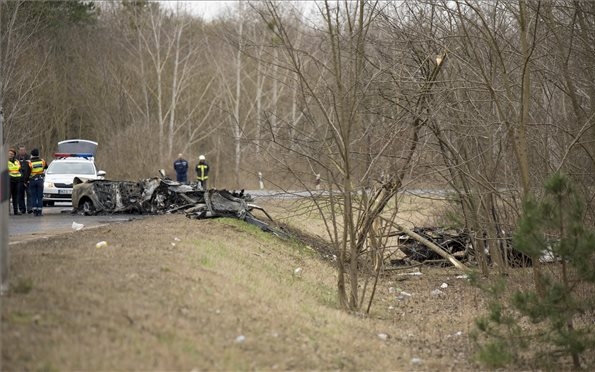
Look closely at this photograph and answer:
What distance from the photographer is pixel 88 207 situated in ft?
88.0

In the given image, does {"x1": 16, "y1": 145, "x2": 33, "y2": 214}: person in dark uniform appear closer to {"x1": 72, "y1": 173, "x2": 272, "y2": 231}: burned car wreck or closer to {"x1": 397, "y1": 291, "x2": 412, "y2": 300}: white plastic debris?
{"x1": 72, "y1": 173, "x2": 272, "y2": 231}: burned car wreck

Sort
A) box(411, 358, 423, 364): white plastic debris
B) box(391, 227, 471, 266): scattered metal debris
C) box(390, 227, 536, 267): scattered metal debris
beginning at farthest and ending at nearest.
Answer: box(391, 227, 471, 266): scattered metal debris < box(390, 227, 536, 267): scattered metal debris < box(411, 358, 423, 364): white plastic debris

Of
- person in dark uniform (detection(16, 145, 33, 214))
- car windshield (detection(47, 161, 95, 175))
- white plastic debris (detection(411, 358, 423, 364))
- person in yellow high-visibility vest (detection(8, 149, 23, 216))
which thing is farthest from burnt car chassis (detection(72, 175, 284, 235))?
white plastic debris (detection(411, 358, 423, 364))

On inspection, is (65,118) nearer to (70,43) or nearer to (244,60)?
(70,43)

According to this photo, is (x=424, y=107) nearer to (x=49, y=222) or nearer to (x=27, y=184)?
(x=49, y=222)

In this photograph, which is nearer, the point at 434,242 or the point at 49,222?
the point at 434,242

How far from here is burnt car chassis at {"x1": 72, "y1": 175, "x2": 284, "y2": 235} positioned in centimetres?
2283

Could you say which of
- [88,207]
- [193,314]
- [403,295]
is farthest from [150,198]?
[193,314]

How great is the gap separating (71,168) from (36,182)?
4606 millimetres

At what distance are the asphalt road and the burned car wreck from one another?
499 millimetres

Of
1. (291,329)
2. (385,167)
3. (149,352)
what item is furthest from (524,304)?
(149,352)

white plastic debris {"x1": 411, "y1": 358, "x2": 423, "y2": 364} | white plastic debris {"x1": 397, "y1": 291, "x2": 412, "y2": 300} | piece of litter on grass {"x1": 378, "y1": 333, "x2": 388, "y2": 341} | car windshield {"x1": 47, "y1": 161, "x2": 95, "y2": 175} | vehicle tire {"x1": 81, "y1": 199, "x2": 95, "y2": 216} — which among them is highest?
car windshield {"x1": 47, "y1": 161, "x2": 95, "y2": 175}

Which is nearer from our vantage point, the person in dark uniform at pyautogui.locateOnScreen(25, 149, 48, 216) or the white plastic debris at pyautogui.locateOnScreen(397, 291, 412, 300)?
the white plastic debris at pyautogui.locateOnScreen(397, 291, 412, 300)

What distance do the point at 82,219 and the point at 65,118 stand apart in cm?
3284
